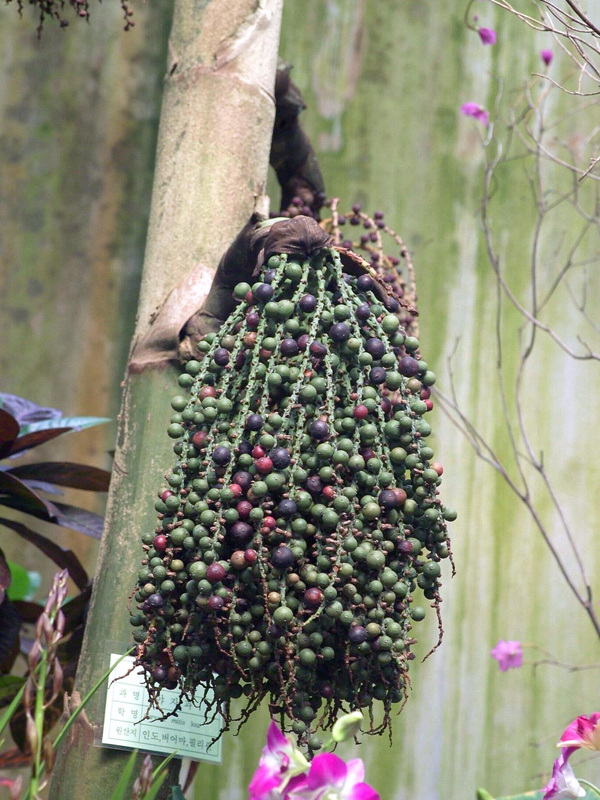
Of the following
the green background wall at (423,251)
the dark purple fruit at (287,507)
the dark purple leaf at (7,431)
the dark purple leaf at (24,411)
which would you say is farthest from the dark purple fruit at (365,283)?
Answer: the green background wall at (423,251)

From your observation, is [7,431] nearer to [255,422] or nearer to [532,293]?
[255,422]

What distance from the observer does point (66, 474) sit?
1426 mm

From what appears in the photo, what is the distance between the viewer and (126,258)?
6.54 ft

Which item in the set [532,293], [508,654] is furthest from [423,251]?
[508,654]

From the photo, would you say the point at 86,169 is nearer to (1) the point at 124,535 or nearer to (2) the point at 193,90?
(2) the point at 193,90

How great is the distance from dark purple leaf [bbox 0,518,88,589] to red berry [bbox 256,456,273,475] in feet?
2.34

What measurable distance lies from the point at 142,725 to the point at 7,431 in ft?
1.82

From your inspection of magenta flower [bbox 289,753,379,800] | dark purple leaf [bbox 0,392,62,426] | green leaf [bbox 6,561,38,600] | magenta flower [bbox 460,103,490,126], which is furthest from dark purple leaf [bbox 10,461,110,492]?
magenta flower [bbox 460,103,490,126]

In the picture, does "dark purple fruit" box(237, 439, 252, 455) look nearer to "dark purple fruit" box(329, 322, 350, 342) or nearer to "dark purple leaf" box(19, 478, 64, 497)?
"dark purple fruit" box(329, 322, 350, 342)

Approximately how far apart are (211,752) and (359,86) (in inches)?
63.6

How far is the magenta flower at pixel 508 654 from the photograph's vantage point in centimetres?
173

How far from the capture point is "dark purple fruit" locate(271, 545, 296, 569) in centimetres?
77

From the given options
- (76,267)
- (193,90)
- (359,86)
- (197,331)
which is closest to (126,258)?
(76,267)

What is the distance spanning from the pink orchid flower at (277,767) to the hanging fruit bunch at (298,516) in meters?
0.06
